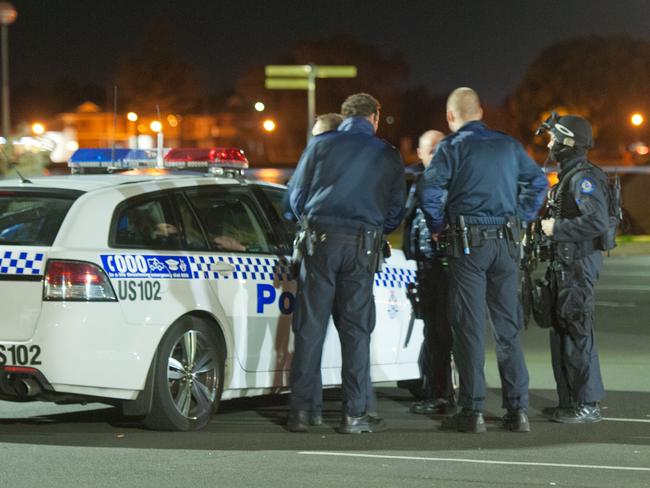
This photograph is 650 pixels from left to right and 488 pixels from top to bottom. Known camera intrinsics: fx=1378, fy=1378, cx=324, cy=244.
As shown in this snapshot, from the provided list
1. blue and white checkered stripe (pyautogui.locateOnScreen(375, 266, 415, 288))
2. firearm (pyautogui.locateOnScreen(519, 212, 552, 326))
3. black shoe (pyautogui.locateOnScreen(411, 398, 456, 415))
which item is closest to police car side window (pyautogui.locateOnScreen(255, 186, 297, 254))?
blue and white checkered stripe (pyautogui.locateOnScreen(375, 266, 415, 288))

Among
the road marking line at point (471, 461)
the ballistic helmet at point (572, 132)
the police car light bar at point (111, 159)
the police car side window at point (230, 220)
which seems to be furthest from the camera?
the police car light bar at point (111, 159)

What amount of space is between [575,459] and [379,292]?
2.03m

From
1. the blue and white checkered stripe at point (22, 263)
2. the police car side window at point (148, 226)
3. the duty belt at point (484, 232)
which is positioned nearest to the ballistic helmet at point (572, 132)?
the duty belt at point (484, 232)

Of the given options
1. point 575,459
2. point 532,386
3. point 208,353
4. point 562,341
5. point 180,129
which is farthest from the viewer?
→ point 180,129

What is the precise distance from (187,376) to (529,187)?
221 cm

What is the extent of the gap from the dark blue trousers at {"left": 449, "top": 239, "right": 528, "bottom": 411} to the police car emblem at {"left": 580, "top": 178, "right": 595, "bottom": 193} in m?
0.64

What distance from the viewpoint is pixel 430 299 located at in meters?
8.46

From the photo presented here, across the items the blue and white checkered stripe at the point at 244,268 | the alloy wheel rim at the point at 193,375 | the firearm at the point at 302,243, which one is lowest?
the alloy wheel rim at the point at 193,375

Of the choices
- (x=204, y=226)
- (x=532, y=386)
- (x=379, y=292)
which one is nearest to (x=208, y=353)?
(x=204, y=226)

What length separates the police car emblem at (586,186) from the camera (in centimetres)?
809

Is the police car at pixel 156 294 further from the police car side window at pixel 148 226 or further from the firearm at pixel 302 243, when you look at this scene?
the firearm at pixel 302 243

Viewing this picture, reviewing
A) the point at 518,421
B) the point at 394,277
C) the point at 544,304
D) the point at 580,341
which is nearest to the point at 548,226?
the point at 544,304

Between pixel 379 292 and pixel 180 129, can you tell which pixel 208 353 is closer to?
pixel 379 292

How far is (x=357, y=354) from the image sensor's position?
7.69m
